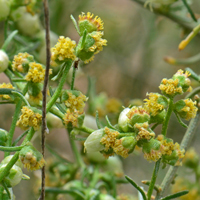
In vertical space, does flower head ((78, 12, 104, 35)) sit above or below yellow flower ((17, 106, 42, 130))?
above

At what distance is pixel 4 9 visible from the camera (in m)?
1.18

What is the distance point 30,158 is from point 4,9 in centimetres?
64

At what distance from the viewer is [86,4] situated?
230 cm

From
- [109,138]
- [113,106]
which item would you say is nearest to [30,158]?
[109,138]

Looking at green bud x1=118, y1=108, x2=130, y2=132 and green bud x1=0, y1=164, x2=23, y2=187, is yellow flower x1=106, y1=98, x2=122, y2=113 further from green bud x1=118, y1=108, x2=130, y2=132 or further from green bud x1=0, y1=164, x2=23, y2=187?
green bud x1=0, y1=164, x2=23, y2=187

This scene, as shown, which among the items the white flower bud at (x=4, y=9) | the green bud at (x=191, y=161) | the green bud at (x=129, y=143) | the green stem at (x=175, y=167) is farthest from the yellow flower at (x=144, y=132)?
the green bud at (x=191, y=161)

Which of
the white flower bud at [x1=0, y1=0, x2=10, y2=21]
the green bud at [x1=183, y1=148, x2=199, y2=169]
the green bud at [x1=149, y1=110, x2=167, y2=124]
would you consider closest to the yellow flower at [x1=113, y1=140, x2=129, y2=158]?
the green bud at [x1=149, y1=110, x2=167, y2=124]

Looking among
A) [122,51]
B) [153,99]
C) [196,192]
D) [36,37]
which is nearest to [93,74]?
[122,51]

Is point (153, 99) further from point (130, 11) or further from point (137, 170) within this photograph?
point (130, 11)

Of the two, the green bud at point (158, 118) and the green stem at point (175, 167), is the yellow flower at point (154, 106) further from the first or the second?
the green stem at point (175, 167)

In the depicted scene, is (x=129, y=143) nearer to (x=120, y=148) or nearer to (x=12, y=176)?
(x=120, y=148)

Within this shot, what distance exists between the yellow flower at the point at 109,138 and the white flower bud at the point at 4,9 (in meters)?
0.62

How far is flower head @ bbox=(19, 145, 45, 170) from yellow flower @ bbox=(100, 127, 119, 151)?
6.3 inches

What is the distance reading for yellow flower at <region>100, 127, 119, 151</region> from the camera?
2.74ft
